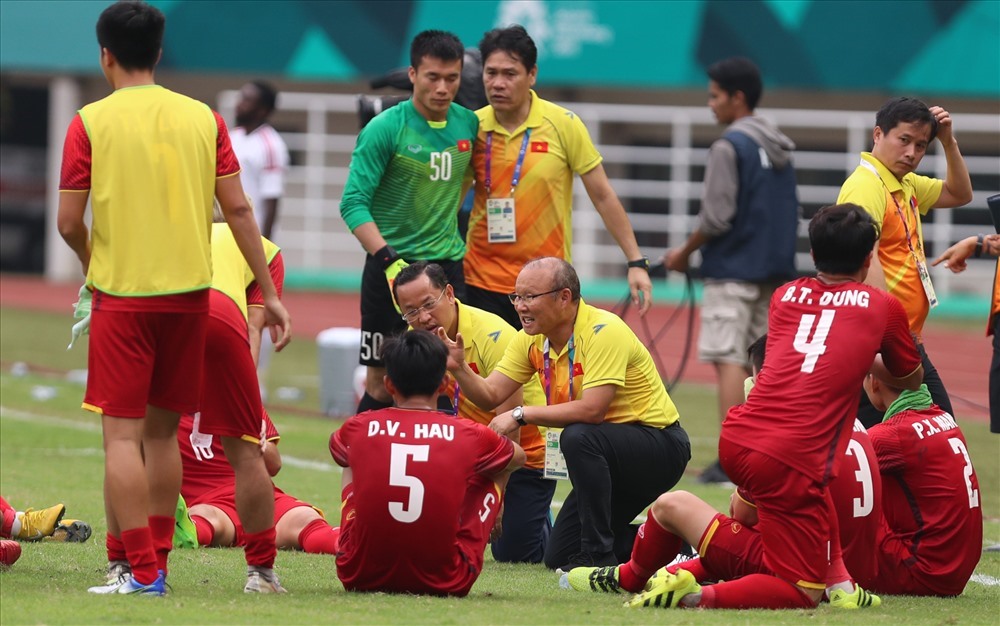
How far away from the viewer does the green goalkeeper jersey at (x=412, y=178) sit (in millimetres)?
8078

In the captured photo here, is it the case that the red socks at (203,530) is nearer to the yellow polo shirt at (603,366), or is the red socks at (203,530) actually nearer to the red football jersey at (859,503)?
the yellow polo shirt at (603,366)

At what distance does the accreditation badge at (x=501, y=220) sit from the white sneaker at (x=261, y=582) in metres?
3.00

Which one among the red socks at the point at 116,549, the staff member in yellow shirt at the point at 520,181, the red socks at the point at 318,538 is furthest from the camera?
the staff member in yellow shirt at the point at 520,181

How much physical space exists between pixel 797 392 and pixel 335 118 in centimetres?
2350

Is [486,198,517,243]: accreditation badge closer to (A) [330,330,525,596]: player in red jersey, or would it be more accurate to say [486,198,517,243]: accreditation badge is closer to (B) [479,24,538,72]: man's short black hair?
(B) [479,24,538,72]: man's short black hair

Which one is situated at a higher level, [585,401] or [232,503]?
[585,401]

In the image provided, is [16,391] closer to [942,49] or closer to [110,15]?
[110,15]

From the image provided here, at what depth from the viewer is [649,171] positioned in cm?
2714

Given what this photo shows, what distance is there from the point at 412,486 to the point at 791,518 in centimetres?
135

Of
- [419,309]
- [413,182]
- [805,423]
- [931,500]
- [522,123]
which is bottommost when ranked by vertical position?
[931,500]

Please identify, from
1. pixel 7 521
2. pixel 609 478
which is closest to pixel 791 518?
pixel 609 478

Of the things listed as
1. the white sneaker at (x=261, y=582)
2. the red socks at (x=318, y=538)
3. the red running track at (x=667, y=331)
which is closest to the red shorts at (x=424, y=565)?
the white sneaker at (x=261, y=582)

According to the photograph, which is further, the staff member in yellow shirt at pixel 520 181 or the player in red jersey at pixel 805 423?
the staff member in yellow shirt at pixel 520 181

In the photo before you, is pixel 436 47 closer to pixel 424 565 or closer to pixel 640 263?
pixel 640 263
